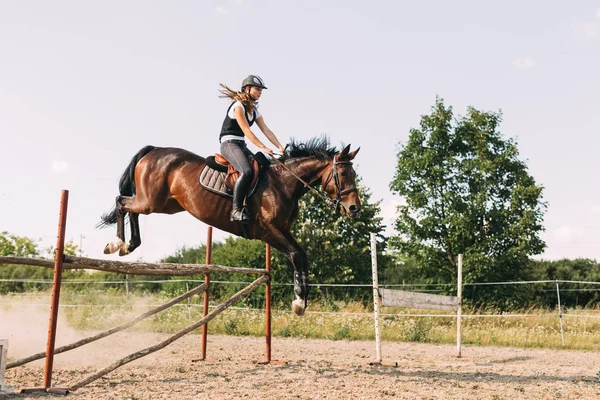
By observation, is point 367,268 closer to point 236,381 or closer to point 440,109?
point 440,109

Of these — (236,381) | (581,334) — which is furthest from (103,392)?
(581,334)

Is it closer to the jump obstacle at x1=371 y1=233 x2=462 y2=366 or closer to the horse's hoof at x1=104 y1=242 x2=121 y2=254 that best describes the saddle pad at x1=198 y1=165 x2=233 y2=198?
the horse's hoof at x1=104 y1=242 x2=121 y2=254

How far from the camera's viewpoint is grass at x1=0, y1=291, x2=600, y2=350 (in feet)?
38.2

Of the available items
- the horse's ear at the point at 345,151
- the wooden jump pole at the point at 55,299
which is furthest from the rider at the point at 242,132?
the wooden jump pole at the point at 55,299

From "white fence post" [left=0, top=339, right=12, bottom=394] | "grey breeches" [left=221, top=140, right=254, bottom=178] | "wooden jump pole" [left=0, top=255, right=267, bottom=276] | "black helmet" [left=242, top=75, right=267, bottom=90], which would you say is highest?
"black helmet" [left=242, top=75, right=267, bottom=90]

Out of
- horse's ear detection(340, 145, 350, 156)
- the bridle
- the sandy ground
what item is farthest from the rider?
the sandy ground

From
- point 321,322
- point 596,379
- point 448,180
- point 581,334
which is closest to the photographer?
point 596,379

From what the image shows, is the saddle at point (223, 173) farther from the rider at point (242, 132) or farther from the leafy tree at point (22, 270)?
the leafy tree at point (22, 270)

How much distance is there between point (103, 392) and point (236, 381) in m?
1.27

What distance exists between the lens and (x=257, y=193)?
5.43 meters

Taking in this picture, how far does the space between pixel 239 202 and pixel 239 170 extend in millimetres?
345

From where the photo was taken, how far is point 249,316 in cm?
1379

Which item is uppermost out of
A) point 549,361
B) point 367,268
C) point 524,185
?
point 524,185

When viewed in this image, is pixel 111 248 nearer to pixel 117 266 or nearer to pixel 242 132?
pixel 117 266
